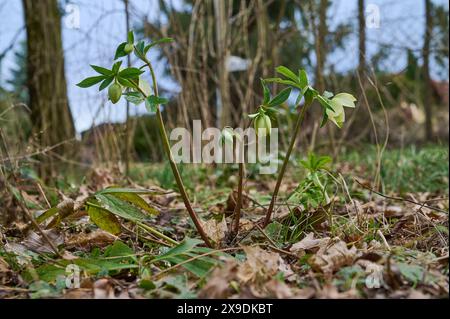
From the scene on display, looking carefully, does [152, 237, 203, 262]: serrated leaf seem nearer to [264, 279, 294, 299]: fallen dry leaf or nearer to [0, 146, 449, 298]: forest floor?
[0, 146, 449, 298]: forest floor

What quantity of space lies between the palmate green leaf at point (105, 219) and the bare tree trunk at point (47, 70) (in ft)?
9.14

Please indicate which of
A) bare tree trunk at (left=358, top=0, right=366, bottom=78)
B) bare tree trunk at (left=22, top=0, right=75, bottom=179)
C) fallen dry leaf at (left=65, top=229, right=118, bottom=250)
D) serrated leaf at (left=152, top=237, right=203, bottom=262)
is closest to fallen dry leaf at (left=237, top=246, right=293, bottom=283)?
serrated leaf at (left=152, top=237, right=203, bottom=262)

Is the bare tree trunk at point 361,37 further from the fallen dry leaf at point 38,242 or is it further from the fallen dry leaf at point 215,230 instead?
the fallen dry leaf at point 38,242

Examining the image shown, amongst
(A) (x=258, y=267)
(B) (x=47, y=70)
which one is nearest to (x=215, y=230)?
(A) (x=258, y=267)

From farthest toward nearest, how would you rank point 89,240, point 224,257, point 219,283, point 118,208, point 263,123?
1. point 89,240
2. point 118,208
3. point 263,123
4. point 224,257
5. point 219,283

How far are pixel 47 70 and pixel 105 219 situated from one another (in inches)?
125

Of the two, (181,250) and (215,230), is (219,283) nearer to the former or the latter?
(181,250)

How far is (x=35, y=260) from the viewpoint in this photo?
1087mm

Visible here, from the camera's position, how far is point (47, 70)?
402 cm

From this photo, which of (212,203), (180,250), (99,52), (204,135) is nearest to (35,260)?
(180,250)

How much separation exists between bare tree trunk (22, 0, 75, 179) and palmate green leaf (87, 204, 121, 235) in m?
2.79

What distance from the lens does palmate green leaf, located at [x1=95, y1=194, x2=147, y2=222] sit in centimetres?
113
